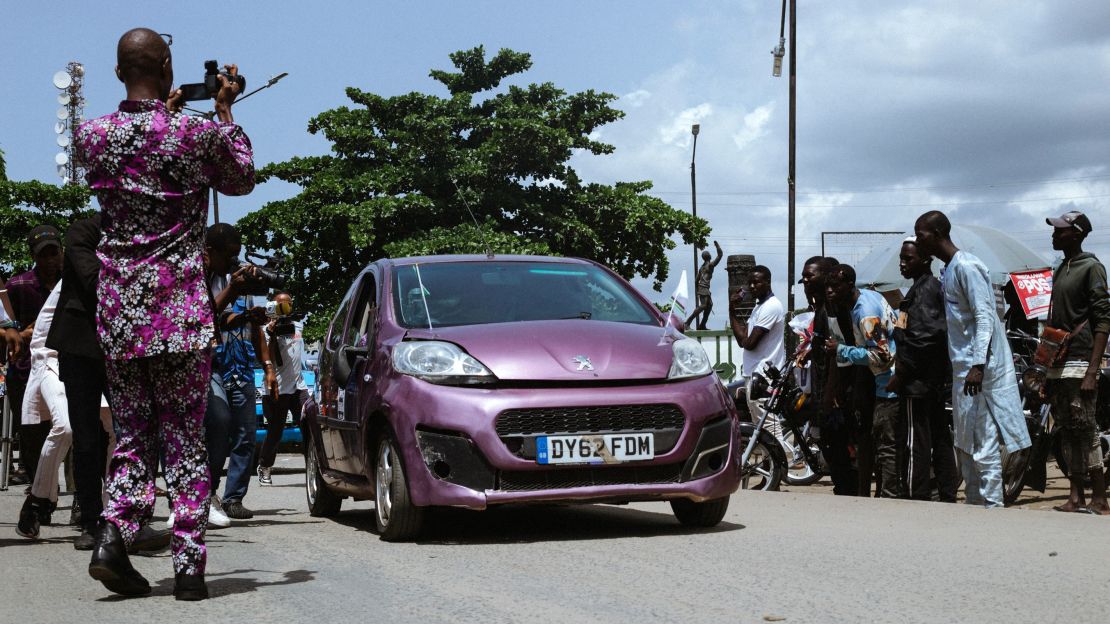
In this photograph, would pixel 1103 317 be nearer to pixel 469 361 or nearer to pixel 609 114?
pixel 469 361

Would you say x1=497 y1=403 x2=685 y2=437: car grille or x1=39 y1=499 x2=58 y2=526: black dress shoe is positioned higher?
x1=497 y1=403 x2=685 y2=437: car grille

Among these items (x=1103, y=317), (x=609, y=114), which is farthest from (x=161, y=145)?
(x=609, y=114)

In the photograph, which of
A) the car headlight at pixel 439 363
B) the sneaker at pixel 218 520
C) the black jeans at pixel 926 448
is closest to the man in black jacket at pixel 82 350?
the car headlight at pixel 439 363

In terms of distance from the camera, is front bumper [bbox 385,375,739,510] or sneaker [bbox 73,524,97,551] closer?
front bumper [bbox 385,375,739,510]

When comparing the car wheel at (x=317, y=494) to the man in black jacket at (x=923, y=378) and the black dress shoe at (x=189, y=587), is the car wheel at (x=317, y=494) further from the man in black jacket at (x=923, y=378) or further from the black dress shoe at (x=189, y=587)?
the black dress shoe at (x=189, y=587)

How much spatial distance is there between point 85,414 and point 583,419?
2.29 metres

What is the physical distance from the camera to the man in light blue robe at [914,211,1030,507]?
8.60m

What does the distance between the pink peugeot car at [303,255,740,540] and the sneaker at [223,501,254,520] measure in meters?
1.67

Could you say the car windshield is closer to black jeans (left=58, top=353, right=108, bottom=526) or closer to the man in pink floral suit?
black jeans (left=58, top=353, right=108, bottom=526)

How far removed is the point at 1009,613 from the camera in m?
4.66

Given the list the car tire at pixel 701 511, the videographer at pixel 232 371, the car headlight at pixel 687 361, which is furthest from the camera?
the videographer at pixel 232 371

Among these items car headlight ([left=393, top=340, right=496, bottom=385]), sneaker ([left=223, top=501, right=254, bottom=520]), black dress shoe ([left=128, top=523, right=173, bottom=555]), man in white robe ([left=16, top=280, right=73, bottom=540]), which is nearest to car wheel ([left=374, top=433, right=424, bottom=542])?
car headlight ([left=393, top=340, right=496, bottom=385])

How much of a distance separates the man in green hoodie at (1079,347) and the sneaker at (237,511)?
5.22 metres

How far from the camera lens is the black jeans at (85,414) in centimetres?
627
